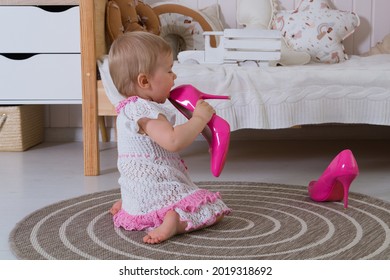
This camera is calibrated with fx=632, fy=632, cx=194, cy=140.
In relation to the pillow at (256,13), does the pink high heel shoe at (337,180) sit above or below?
below

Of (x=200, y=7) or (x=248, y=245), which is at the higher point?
(x=200, y=7)

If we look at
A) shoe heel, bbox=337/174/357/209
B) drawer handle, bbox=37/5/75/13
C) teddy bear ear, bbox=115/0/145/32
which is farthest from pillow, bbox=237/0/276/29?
shoe heel, bbox=337/174/357/209

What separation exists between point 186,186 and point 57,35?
0.98 meters

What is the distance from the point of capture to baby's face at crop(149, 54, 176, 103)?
4.73 ft

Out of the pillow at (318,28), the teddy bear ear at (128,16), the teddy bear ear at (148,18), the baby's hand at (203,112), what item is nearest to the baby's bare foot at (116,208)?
the baby's hand at (203,112)

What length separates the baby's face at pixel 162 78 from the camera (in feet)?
4.73

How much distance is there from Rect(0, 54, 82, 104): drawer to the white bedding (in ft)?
0.76

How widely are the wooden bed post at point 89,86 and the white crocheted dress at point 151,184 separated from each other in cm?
61

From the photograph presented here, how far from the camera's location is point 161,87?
4.77 feet

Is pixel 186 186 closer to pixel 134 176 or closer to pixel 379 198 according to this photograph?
pixel 134 176

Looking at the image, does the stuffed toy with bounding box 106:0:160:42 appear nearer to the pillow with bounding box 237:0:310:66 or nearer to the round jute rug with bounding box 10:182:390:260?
the pillow with bounding box 237:0:310:66

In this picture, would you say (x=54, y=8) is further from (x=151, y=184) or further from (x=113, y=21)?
(x=151, y=184)

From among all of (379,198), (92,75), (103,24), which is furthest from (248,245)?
(103,24)

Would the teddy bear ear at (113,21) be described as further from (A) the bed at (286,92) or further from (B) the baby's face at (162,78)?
(B) the baby's face at (162,78)
